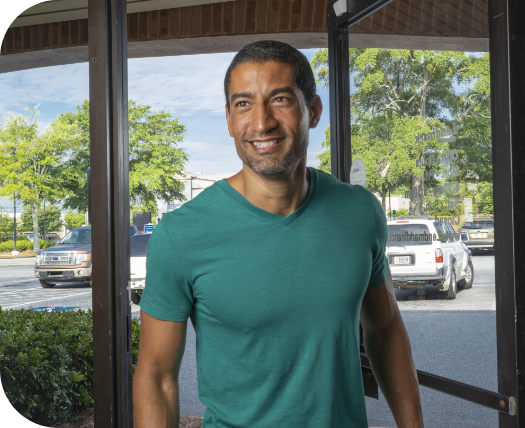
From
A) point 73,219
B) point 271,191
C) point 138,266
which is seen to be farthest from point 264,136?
point 138,266

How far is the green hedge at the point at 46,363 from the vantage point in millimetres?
2424

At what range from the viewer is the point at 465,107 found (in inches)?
70.4

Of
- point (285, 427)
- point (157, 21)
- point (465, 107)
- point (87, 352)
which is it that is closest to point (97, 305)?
point (87, 352)

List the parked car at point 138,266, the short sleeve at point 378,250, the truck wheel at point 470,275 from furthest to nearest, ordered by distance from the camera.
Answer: the parked car at point 138,266, the truck wheel at point 470,275, the short sleeve at point 378,250

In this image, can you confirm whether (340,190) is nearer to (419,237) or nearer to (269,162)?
(269,162)

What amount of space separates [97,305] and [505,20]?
5.59ft

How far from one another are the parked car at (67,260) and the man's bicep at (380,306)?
1.13 metres

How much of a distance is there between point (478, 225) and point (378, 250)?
0.61 metres

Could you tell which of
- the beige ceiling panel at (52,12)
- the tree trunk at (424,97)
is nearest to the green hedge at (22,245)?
the beige ceiling panel at (52,12)

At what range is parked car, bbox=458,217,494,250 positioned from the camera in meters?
1.56

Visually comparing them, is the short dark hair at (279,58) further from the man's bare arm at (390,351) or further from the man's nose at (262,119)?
the man's bare arm at (390,351)

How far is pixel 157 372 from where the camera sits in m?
1.14

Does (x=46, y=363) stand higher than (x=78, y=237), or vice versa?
(x=78, y=237)

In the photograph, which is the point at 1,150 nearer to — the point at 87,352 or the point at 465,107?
the point at 87,352
